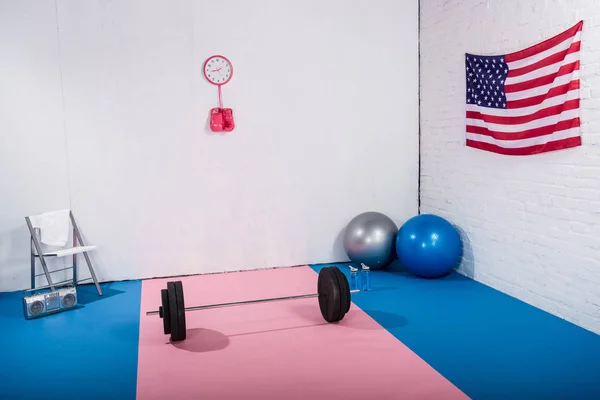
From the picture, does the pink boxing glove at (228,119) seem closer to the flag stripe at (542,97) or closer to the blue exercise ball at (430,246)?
the blue exercise ball at (430,246)

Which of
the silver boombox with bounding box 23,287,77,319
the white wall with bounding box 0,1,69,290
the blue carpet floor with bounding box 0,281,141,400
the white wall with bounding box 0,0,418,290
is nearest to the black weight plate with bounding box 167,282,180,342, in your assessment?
the blue carpet floor with bounding box 0,281,141,400

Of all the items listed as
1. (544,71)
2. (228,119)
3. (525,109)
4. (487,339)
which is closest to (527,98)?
(525,109)

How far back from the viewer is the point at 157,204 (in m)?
4.73

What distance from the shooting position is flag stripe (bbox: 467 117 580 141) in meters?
3.40

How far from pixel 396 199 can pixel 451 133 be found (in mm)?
871

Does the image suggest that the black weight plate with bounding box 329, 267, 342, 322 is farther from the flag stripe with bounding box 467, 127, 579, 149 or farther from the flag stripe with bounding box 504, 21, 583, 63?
the flag stripe with bounding box 504, 21, 583, 63

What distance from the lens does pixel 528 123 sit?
375 centimetres

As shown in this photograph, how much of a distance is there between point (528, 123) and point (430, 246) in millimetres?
1208

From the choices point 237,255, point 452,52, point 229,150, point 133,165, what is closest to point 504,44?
point 452,52

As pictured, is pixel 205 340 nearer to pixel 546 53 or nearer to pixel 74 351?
pixel 74 351

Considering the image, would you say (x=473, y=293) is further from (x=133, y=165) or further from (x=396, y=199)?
(x=133, y=165)

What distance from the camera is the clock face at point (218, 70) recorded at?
186 inches

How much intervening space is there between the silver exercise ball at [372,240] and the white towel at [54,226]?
2.35 metres

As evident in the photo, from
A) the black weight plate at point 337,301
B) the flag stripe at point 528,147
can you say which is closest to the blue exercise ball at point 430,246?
the flag stripe at point 528,147
